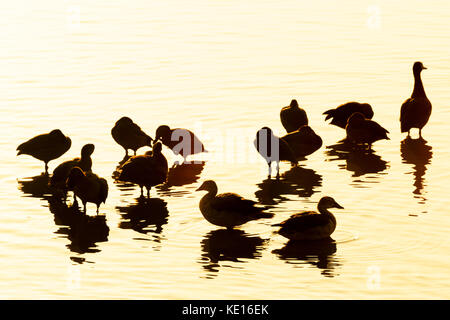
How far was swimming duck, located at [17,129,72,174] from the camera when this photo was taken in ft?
79.9

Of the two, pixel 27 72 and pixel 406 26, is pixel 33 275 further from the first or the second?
pixel 406 26

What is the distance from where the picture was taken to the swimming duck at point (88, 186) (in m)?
21.2

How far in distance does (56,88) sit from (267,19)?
38.3 feet

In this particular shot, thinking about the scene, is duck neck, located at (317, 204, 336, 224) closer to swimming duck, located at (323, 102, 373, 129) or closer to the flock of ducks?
the flock of ducks

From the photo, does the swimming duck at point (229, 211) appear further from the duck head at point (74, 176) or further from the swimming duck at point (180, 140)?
the swimming duck at point (180, 140)

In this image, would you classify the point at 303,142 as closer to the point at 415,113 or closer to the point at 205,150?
the point at 205,150

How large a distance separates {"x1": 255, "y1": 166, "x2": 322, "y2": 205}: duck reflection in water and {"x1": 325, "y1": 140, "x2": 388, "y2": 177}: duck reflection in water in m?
0.89

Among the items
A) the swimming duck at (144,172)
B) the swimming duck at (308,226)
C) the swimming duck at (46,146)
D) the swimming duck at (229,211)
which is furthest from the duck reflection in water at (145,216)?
the swimming duck at (46,146)

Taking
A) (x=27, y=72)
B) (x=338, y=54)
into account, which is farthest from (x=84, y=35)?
(x=338, y=54)

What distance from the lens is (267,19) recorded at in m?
41.7

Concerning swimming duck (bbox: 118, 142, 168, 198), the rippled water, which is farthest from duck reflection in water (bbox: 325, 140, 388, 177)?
swimming duck (bbox: 118, 142, 168, 198)

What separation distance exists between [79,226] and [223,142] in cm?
641

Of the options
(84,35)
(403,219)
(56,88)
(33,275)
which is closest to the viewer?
(33,275)
